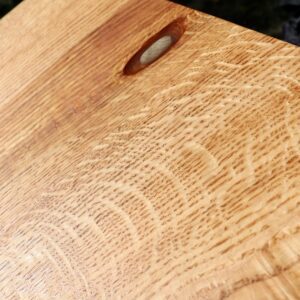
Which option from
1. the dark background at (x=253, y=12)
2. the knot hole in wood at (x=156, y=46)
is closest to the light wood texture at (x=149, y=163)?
the knot hole in wood at (x=156, y=46)

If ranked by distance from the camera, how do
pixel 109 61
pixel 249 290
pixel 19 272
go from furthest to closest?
pixel 109 61
pixel 19 272
pixel 249 290

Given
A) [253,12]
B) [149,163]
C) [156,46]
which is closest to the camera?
[149,163]

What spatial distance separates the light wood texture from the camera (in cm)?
59

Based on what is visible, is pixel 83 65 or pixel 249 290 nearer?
pixel 249 290

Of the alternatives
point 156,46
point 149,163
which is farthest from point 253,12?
point 149,163

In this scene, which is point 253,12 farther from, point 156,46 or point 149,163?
point 149,163

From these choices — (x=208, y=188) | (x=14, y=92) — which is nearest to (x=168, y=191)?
(x=208, y=188)

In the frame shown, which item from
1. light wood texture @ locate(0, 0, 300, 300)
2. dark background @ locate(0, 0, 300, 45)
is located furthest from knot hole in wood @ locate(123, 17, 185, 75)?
dark background @ locate(0, 0, 300, 45)

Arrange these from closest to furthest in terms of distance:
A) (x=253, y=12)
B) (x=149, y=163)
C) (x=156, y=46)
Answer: (x=149, y=163) → (x=156, y=46) → (x=253, y=12)

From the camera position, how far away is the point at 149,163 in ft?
2.21

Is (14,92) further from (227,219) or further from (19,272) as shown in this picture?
(227,219)

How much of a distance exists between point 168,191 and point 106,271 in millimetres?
104

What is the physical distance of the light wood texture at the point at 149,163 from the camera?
0.59 meters

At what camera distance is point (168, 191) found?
0.65 metres
